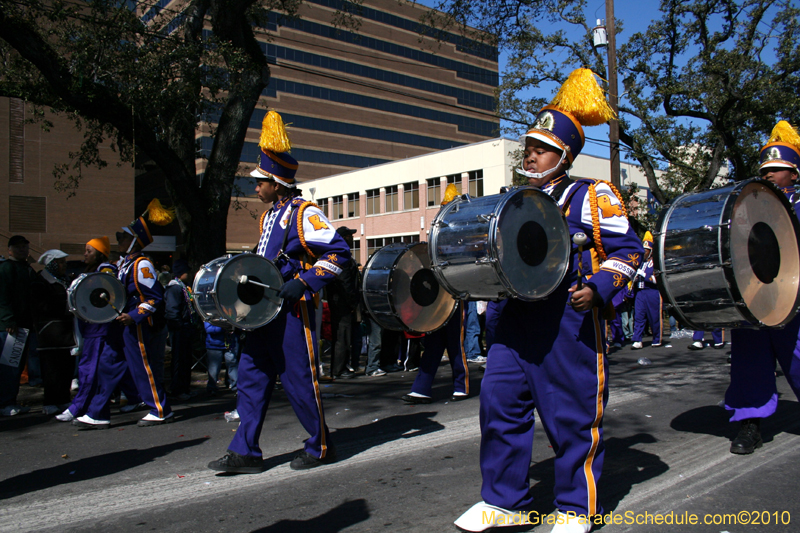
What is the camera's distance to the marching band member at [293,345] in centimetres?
452

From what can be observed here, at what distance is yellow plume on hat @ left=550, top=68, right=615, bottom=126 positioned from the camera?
12.3 feet

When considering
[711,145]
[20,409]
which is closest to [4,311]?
[20,409]

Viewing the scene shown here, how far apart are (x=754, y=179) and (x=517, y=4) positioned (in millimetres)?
13380

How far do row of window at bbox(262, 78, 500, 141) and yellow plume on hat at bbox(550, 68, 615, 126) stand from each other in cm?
5708

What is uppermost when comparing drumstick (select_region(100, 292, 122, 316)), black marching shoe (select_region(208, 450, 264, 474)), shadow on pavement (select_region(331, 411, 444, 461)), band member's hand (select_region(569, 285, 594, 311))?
band member's hand (select_region(569, 285, 594, 311))

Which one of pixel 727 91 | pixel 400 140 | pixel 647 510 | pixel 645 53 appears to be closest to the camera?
pixel 647 510

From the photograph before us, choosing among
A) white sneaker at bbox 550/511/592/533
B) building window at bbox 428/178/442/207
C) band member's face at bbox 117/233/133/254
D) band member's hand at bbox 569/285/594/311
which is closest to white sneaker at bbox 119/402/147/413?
band member's face at bbox 117/233/133/254

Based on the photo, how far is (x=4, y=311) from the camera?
746 centimetres

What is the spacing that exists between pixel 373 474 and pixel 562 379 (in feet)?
5.88

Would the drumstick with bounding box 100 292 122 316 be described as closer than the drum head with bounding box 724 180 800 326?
No

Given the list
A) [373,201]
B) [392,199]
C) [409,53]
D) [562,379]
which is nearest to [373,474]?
[562,379]

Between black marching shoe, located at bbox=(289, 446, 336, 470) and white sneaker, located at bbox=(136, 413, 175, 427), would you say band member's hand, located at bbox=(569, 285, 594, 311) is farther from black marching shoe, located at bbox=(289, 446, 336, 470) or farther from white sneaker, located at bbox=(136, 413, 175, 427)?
white sneaker, located at bbox=(136, 413, 175, 427)

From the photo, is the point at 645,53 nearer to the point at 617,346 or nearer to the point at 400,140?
the point at 617,346

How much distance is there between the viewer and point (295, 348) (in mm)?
4586
